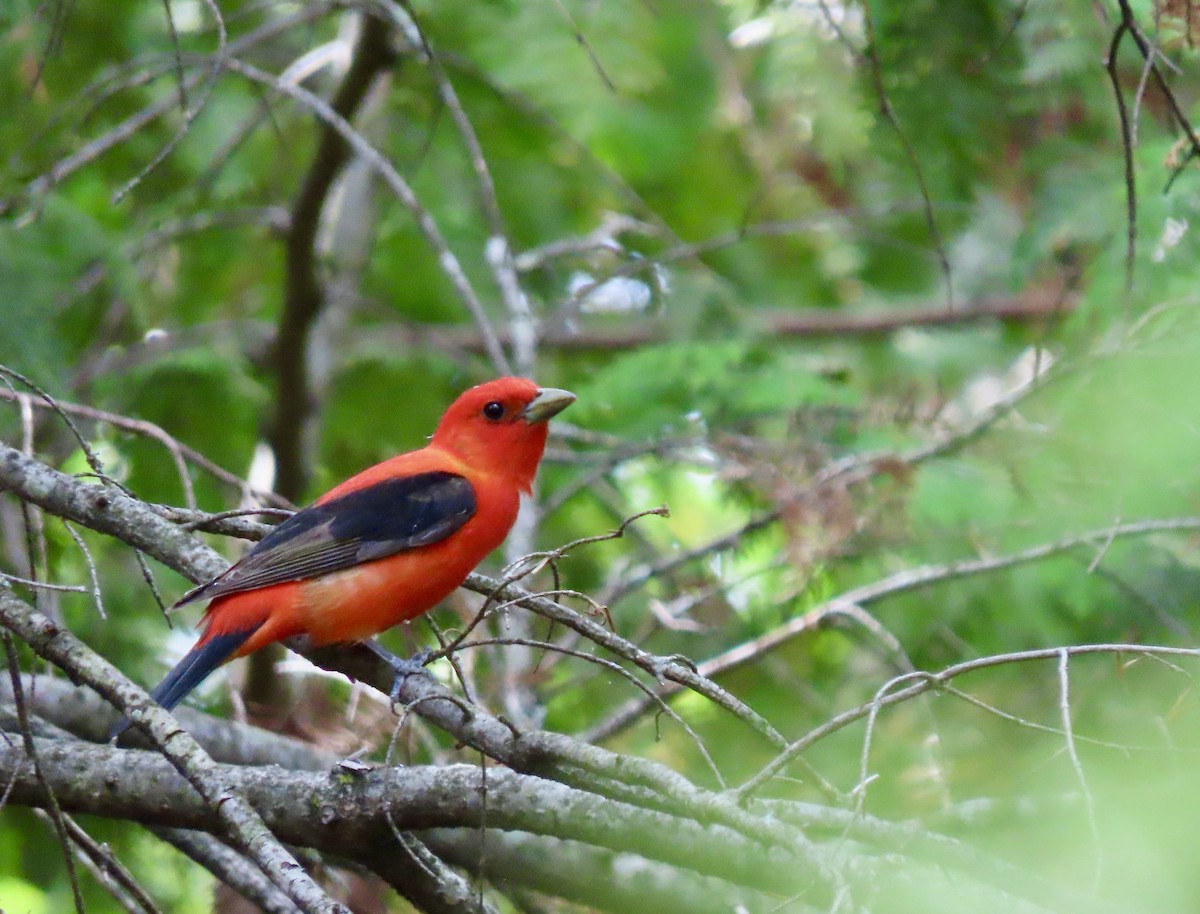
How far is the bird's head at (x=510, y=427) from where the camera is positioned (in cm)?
510

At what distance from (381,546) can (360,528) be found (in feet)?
0.42

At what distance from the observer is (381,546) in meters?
4.47

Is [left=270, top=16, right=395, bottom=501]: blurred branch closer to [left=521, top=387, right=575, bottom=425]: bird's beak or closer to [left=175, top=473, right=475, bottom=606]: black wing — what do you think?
[left=521, top=387, right=575, bottom=425]: bird's beak

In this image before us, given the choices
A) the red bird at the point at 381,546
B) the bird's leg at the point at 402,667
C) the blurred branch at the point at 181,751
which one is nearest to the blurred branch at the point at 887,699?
the blurred branch at the point at 181,751

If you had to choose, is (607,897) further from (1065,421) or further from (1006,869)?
(1065,421)

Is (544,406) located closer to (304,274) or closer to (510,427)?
(510,427)

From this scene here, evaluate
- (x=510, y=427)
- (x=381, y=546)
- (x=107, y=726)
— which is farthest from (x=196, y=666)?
(x=510, y=427)

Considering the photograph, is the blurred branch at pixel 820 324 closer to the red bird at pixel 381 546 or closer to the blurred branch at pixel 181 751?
the red bird at pixel 381 546

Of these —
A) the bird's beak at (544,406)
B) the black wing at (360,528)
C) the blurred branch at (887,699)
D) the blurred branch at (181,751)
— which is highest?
the blurred branch at (181,751)

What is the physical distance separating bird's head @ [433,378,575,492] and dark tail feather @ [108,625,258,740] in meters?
1.23

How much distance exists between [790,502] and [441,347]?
A: 3168 mm

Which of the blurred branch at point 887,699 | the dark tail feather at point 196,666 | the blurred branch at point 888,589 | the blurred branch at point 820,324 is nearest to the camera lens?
the blurred branch at point 887,699

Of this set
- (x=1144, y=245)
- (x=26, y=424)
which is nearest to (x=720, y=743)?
(x=1144, y=245)

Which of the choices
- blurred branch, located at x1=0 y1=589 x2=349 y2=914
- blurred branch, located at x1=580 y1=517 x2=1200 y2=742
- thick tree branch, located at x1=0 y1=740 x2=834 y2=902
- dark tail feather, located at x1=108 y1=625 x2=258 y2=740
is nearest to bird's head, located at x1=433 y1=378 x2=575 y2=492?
blurred branch, located at x1=580 y1=517 x2=1200 y2=742
